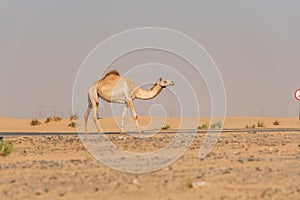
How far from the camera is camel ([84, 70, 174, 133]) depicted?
1145 inches

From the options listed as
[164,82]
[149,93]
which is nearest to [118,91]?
[149,93]

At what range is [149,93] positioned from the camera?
29.7 m

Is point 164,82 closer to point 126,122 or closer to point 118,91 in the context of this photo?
point 118,91

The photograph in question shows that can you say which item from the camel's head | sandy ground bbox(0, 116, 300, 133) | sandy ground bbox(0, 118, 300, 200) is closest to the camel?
the camel's head

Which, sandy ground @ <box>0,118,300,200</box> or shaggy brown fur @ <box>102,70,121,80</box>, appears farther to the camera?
shaggy brown fur @ <box>102,70,121,80</box>

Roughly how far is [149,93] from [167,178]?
17.4m

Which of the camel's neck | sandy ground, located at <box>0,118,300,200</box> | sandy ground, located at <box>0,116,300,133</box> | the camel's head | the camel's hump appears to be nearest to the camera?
sandy ground, located at <box>0,118,300,200</box>

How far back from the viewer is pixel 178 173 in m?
13.2

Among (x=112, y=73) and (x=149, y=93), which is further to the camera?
(x=112, y=73)

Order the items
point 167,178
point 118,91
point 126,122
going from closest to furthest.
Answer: point 167,178, point 118,91, point 126,122

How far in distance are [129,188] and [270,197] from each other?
2.55 m

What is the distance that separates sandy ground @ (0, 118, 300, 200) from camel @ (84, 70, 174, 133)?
1070 cm

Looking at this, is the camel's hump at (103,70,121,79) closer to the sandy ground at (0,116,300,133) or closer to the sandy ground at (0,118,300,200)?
the sandy ground at (0,116,300,133)

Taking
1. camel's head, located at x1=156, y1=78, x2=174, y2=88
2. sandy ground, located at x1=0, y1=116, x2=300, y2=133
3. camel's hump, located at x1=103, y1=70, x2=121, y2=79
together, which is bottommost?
sandy ground, located at x1=0, y1=116, x2=300, y2=133
